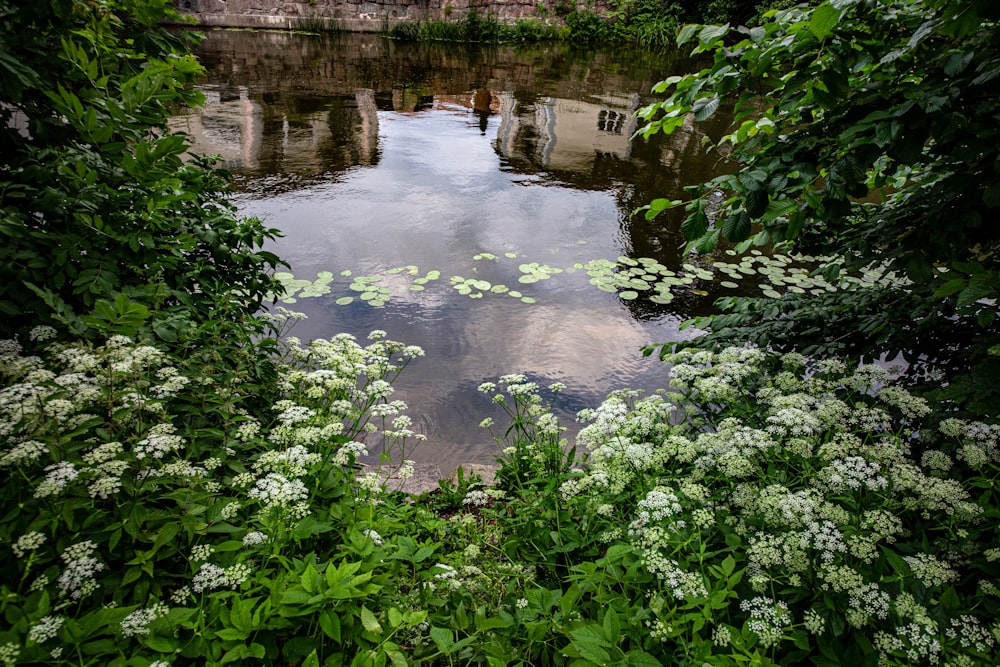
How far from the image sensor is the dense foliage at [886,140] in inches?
62.8

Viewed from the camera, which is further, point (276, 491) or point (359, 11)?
point (359, 11)

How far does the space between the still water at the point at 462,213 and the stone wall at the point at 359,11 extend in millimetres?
10947

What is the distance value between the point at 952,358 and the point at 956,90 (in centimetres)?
120

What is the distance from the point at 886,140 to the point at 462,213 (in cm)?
521

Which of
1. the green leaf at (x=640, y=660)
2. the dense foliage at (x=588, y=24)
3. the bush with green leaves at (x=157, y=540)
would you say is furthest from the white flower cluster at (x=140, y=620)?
the dense foliage at (x=588, y=24)

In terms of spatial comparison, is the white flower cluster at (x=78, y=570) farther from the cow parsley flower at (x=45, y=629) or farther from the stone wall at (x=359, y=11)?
the stone wall at (x=359, y=11)

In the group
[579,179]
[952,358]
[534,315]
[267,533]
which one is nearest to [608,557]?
[267,533]

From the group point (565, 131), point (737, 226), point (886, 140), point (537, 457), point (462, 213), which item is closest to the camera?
point (886, 140)

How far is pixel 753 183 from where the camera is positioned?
1671 mm

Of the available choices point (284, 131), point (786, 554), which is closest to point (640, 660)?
point (786, 554)

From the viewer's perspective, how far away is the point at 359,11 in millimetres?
22234

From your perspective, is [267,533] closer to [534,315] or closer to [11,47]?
[11,47]

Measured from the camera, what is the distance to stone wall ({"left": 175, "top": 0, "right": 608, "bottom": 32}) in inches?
835

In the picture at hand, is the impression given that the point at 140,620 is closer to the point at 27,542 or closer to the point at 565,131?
the point at 27,542
